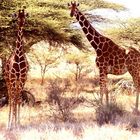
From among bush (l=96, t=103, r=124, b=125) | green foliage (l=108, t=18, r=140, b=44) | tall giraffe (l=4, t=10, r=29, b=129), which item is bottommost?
bush (l=96, t=103, r=124, b=125)

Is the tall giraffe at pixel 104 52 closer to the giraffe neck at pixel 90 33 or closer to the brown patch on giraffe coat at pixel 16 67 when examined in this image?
the giraffe neck at pixel 90 33

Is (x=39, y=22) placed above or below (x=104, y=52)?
above

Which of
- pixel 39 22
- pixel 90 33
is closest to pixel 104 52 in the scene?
pixel 90 33

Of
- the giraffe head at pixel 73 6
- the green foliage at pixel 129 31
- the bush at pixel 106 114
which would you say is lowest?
the bush at pixel 106 114

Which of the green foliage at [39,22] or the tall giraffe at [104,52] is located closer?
the tall giraffe at [104,52]

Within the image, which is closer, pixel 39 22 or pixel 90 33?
pixel 90 33

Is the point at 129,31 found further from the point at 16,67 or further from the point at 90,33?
the point at 16,67

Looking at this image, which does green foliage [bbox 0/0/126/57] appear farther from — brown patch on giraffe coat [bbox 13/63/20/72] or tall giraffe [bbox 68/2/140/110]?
brown patch on giraffe coat [bbox 13/63/20/72]

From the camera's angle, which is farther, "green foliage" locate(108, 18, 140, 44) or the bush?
"green foliage" locate(108, 18, 140, 44)

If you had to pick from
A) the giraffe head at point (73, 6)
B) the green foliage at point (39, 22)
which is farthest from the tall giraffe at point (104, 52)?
the green foliage at point (39, 22)

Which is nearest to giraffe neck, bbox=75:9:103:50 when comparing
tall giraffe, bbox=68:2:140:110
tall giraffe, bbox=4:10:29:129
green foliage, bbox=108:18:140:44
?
tall giraffe, bbox=68:2:140:110

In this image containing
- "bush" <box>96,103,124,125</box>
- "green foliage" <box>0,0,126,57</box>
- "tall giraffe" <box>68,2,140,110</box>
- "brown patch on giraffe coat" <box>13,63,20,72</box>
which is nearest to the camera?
"brown patch on giraffe coat" <box>13,63,20,72</box>

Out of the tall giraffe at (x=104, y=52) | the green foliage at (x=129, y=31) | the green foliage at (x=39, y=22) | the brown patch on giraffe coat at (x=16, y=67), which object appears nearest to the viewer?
the brown patch on giraffe coat at (x=16, y=67)

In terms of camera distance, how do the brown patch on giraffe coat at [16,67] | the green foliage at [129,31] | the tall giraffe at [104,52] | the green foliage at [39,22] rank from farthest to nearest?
the green foliage at [129,31], the green foliage at [39,22], the tall giraffe at [104,52], the brown patch on giraffe coat at [16,67]
